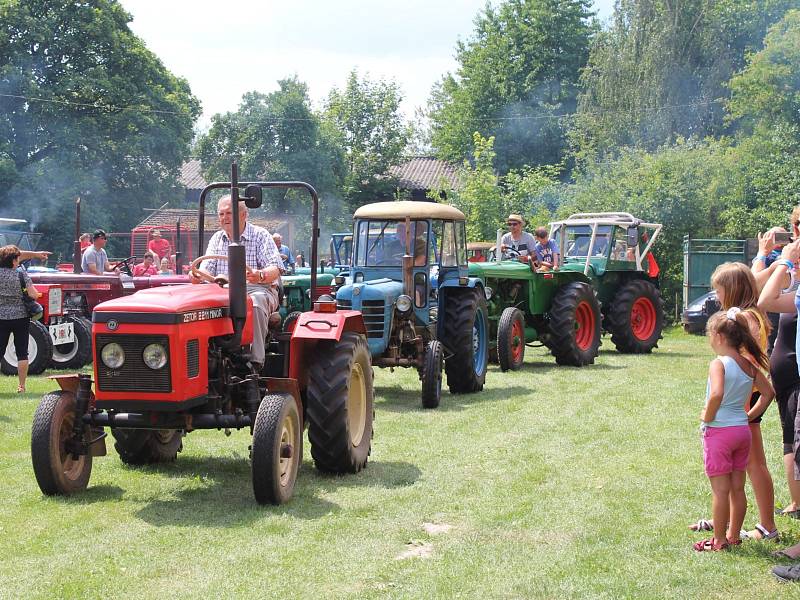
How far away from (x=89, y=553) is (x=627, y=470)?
12.2 feet

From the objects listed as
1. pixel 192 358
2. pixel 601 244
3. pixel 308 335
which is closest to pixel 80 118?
pixel 601 244

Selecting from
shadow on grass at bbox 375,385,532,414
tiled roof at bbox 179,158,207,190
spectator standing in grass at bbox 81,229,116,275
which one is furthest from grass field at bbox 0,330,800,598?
tiled roof at bbox 179,158,207,190

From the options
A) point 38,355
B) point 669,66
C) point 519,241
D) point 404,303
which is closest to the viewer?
point 404,303

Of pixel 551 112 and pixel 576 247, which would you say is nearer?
pixel 576 247

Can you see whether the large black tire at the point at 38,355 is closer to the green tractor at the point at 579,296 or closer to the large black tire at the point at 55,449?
the green tractor at the point at 579,296

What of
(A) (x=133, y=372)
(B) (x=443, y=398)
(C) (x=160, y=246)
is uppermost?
(C) (x=160, y=246)

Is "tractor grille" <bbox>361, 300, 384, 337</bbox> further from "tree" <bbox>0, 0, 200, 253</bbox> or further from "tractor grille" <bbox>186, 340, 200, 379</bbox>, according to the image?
"tree" <bbox>0, 0, 200, 253</bbox>

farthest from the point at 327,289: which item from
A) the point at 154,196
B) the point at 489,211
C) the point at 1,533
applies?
the point at 154,196

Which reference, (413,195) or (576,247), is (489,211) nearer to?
(576,247)

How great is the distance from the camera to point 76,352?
1359 centimetres

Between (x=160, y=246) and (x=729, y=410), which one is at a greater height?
(x=160, y=246)

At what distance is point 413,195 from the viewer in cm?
4519

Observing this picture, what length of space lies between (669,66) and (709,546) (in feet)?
105

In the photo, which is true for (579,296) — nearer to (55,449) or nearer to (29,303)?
(29,303)
